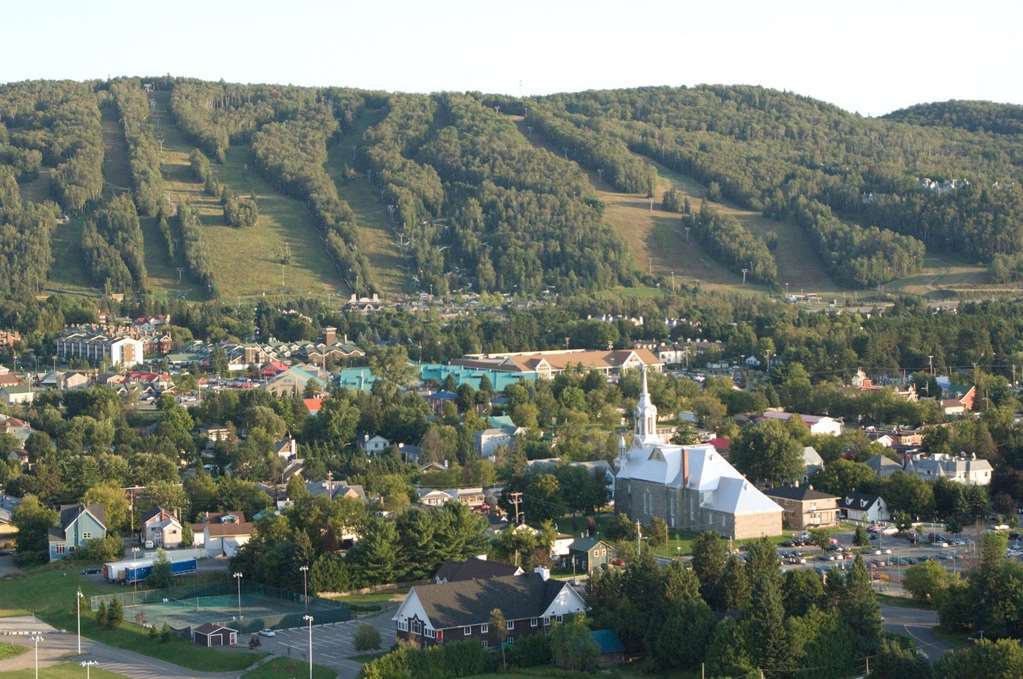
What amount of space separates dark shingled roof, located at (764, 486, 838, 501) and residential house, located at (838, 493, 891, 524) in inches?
20.5

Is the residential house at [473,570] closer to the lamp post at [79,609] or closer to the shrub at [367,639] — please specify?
the shrub at [367,639]

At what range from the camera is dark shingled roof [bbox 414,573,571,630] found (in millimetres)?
35156

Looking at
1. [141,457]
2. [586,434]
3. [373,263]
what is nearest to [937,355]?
[586,434]

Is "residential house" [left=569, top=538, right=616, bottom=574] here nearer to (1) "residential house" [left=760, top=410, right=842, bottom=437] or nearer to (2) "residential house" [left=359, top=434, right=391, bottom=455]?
(2) "residential house" [left=359, top=434, right=391, bottom=455]

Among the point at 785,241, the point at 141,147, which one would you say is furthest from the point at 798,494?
the point at 141,147

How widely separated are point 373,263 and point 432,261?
424 cm

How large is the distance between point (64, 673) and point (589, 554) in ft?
45.8

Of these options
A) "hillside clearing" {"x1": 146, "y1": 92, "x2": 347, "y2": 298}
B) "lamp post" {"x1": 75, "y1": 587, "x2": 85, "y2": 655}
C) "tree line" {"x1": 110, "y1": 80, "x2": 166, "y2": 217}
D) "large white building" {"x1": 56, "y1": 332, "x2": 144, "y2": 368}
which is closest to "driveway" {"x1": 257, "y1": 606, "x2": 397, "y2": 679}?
"lamp post" {"x1": 75, "y1": 587, "x2": 85, "y2": 655}

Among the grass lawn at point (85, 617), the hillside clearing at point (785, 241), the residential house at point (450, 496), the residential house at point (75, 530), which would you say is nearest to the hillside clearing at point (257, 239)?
the hillside clearing at point (785, 241)

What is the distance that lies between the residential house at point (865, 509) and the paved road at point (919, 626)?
11983 millimetres

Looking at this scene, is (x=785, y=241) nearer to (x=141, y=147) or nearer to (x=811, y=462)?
(x=141, y=147)

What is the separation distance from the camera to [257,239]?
4761 inches

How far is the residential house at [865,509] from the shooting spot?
49.5m

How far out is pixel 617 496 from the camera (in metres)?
50.5
